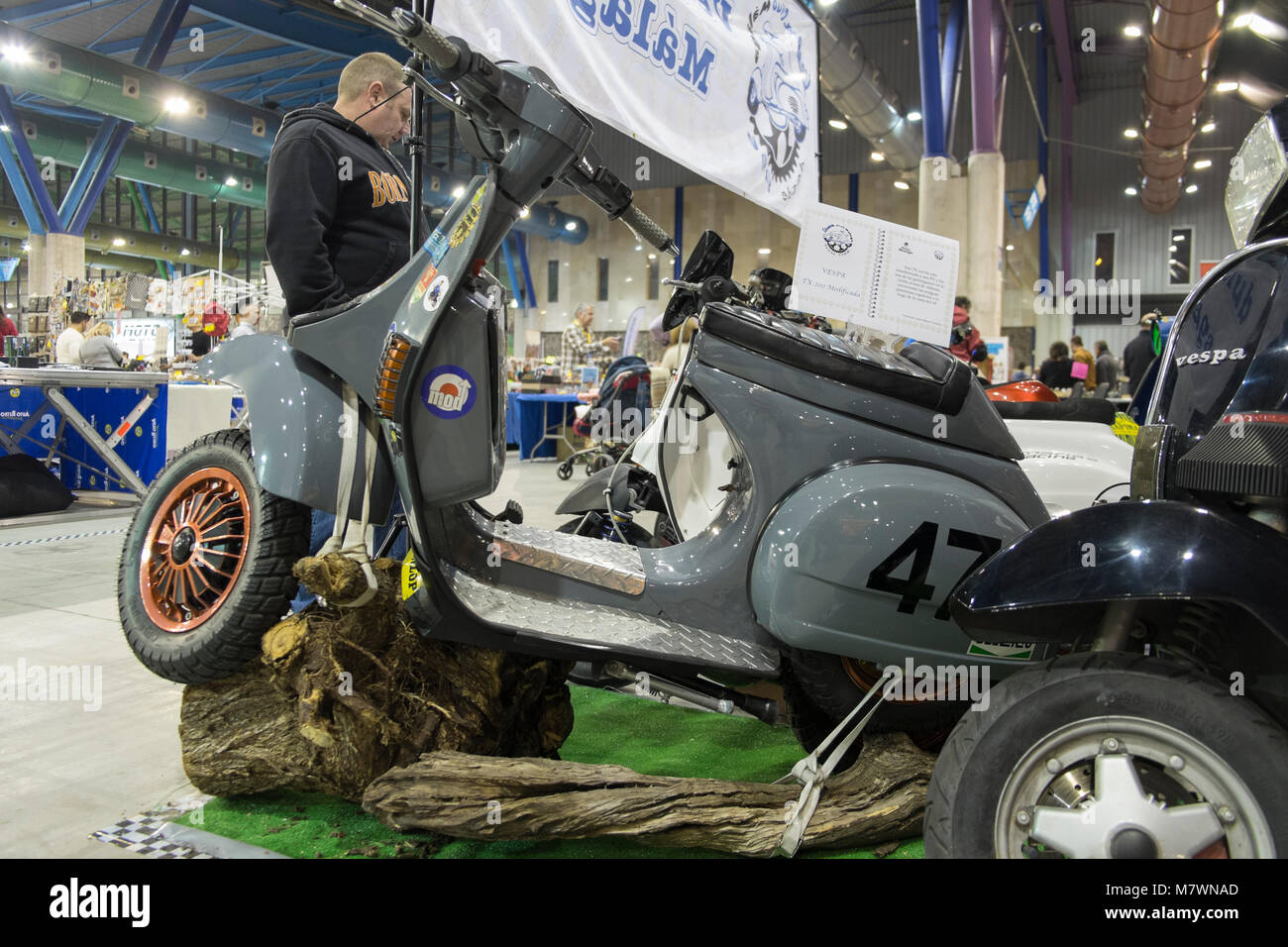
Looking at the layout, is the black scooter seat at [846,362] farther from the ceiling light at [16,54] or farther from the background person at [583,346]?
the ceiling light at [16,54]

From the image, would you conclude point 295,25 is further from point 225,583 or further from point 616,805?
point 616,805

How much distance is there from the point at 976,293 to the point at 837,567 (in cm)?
729

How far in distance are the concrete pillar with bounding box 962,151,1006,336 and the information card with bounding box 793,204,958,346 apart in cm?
501

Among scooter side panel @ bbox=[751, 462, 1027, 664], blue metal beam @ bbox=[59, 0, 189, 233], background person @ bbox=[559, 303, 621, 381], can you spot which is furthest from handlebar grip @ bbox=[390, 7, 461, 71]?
blue metal beam @ bbox=[59, 0, 189, 233]

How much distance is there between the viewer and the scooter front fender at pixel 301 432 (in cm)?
195

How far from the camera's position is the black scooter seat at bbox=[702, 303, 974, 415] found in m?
2.00

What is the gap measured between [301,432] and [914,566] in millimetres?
1285

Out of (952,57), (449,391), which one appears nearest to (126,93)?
(952,57)

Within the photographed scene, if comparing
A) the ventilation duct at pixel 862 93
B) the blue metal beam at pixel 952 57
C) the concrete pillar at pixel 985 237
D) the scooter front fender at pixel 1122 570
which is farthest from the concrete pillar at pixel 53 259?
the scooter front fender at pixel 1122 570

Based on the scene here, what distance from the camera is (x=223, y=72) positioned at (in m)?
17.0

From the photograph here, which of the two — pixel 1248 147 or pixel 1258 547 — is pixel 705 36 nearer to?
pixel 1248 147

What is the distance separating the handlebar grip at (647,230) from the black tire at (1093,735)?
4.94ft

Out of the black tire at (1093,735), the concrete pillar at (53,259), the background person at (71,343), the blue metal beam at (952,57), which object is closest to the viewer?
the black tire at (1093,735)
